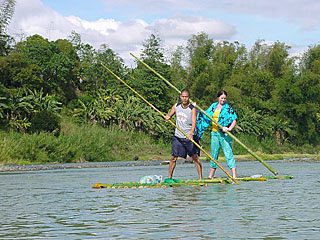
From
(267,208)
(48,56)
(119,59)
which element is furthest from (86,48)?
(267,208)

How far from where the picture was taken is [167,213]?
26.5 feet

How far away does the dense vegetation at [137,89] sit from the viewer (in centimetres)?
3372

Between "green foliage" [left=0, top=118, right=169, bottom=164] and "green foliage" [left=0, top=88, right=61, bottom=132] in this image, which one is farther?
"green foliage" [left=0, top=88, right=61, bottom=132]

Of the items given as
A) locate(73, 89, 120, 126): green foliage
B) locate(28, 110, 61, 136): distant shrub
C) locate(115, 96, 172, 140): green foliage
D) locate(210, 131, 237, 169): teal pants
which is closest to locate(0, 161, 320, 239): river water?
locate(210, 131, 237, 169): teal pants

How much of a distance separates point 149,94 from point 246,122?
7453 millimetres

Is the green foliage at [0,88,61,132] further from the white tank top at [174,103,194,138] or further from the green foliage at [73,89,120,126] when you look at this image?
the white tank top at [174,103,194,138]

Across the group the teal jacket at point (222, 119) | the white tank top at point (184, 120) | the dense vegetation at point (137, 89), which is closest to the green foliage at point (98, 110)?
the dense vegetation at point (137, 89)

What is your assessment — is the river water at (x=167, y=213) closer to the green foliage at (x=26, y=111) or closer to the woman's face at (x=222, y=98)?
the woman's face at (x=222, y=98)

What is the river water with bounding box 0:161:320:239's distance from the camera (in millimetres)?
6479

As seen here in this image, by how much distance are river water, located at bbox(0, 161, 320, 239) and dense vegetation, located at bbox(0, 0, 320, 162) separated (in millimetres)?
16968

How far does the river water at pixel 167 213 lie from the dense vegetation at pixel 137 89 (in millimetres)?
16968

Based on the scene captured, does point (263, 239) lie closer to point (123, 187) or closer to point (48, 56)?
point (123, 187)

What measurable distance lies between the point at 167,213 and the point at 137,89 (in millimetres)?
37263

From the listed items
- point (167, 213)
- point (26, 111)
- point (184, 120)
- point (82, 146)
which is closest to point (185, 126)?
point (184, 120)
